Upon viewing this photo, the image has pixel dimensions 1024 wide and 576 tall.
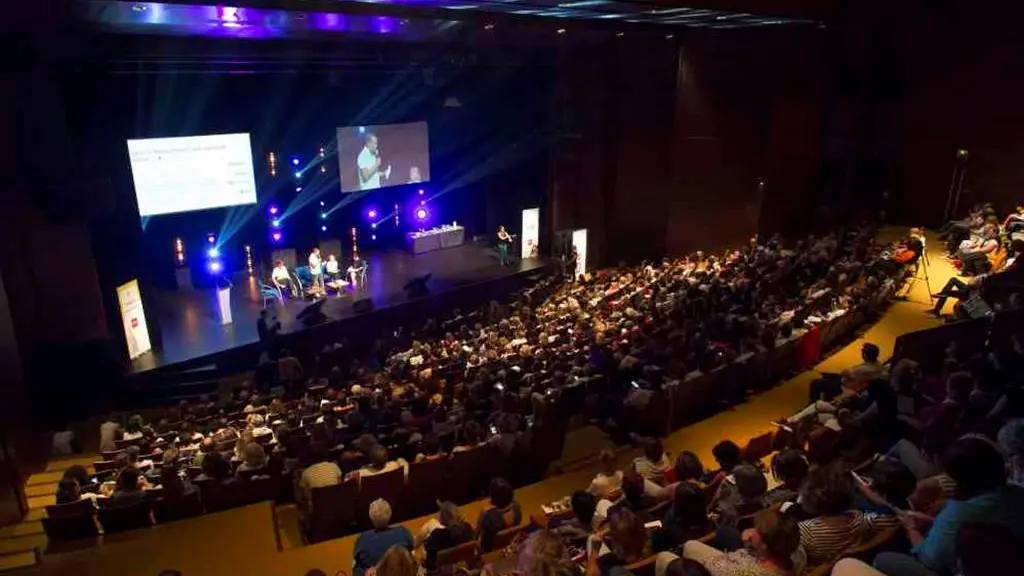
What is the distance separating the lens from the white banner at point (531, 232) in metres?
17.3

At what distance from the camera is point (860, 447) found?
5363 mm

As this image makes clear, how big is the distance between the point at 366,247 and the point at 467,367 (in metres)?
9.58

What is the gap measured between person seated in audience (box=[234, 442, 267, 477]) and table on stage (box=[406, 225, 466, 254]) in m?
11.2

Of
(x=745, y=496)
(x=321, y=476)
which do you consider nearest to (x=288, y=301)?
(x=321, y=476)

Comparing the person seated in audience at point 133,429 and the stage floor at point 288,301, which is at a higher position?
the stage floor at point 288,301

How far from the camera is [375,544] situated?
4.85 metres

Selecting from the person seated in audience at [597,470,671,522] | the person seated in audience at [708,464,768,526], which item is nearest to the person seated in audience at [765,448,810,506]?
the person seated in audience at [708,464,768,526]

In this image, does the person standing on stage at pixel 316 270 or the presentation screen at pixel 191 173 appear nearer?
the presentation screen at pixel 191 173

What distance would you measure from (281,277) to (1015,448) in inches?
515

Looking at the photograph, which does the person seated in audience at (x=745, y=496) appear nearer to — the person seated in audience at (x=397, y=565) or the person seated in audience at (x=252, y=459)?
the person seated in audience at (x=397, y=565)

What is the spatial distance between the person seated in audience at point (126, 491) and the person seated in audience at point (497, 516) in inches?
134

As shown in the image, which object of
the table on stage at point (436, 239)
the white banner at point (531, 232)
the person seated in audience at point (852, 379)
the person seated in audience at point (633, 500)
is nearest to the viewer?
the person seated in audience at point (633, 500)

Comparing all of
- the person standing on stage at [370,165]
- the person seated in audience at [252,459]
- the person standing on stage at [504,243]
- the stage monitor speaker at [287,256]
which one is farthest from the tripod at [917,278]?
the stage monitor speaker at [287,256]

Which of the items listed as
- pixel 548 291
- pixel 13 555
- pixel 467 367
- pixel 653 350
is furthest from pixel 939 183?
pixel 13 555
